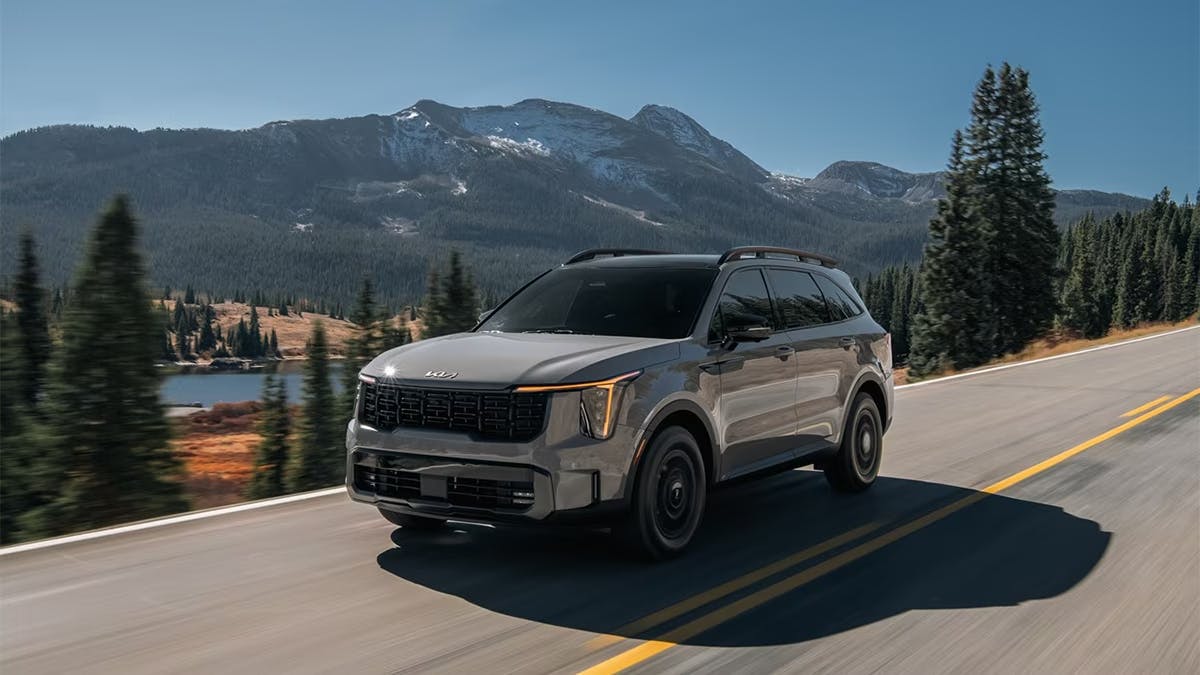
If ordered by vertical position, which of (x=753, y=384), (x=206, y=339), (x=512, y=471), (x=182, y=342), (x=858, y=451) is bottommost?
(x=182, y=342)

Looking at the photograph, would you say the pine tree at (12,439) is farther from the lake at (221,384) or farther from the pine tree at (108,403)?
the lake at (221,384)

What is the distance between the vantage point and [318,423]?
2232 inches

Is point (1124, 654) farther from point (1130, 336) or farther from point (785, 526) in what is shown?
point (1130, 336)

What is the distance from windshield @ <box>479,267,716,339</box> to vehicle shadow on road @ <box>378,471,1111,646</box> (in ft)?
4.53

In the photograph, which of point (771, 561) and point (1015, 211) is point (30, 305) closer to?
point (771, 561)

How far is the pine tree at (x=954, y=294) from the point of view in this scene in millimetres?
46344

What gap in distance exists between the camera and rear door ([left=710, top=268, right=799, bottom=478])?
638 centimetres

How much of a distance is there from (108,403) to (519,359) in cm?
1053

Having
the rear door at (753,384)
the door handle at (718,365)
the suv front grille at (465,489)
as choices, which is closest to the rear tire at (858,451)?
the rear door at (753,384)

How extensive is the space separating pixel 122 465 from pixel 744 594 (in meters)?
9.97

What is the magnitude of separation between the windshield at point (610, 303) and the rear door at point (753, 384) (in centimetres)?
26

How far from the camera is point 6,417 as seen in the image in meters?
20.9

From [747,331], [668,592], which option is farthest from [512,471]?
[747,331]

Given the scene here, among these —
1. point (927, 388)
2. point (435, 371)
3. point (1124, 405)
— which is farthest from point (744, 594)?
point (927, 388)
